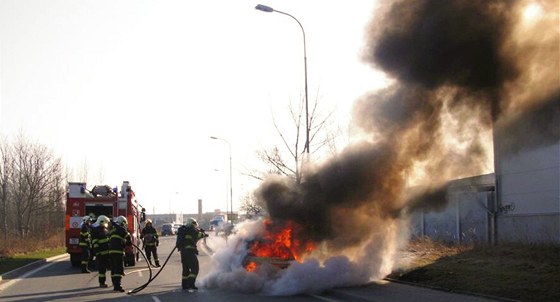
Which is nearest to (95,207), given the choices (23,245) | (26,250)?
(26,250)

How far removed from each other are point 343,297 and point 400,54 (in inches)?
194

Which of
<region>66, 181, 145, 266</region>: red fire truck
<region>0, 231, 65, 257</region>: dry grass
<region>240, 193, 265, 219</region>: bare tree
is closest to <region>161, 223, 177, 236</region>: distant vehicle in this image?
<region>240, 193, 265, 219</region>: bare tree

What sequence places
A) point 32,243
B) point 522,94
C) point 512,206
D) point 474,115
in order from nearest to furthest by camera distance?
point 522,94 → point 474,115 → point 512,206 → point 32,243

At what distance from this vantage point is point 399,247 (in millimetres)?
13688

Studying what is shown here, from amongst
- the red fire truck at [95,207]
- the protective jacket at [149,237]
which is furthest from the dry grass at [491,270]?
the red fire truck at [95,207]

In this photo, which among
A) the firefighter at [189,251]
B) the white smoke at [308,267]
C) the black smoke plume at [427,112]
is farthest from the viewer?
the firefighter at [189,251]

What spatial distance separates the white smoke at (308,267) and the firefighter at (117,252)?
1888 mm

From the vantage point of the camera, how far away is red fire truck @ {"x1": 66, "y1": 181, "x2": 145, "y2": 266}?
20391 mm

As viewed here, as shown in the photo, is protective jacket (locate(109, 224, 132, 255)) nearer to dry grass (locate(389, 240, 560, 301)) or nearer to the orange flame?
the orange flame

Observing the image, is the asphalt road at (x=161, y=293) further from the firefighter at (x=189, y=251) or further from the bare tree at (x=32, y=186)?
the bare tree at (x=32, y=186)

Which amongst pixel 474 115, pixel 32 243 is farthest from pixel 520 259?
pixel 32 243

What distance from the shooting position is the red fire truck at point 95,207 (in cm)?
2039

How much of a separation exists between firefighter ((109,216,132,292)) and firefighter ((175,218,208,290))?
1364 millimetres

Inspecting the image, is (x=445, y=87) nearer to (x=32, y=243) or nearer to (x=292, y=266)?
(x=292, y=266)
